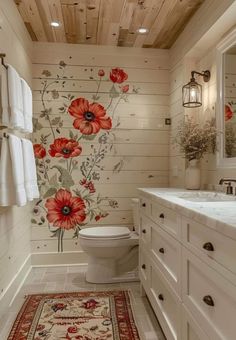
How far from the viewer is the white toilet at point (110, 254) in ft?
8.57

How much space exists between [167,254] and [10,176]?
1.11 meters

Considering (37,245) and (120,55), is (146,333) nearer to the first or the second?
(37,245)

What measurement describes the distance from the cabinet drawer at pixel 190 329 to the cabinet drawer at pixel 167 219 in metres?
0.34

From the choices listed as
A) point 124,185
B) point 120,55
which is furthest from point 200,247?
point 120,55

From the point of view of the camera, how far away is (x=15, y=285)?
8.11ft

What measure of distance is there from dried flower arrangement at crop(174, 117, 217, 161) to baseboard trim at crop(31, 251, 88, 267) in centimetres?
159

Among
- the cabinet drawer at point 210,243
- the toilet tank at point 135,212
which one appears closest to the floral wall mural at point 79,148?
the toilet tank at point 135,212

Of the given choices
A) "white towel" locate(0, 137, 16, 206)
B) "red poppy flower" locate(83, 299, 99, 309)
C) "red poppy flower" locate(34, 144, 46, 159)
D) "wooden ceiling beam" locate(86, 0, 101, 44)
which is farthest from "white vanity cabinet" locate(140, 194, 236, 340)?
"wooden ceiling beam" locate(86, 0, 101, 44)

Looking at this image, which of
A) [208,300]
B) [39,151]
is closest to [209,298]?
[208,300]

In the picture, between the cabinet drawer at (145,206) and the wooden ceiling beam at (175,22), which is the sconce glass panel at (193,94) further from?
the cabinet drawer at (145,206)

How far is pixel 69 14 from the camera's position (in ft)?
8.47

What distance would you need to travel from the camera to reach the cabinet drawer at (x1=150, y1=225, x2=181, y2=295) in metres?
1.48

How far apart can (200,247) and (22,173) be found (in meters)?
1.37

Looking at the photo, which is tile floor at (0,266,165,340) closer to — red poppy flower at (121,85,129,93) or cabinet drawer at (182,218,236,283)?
cabinet drawer at (182,218,236,283)
